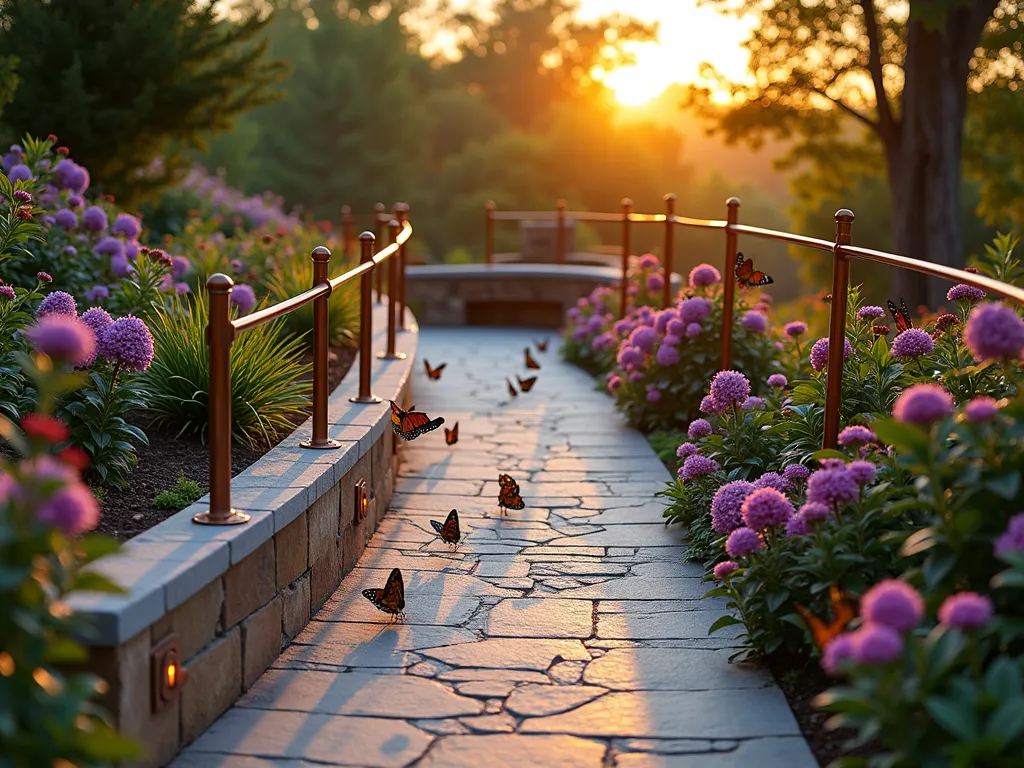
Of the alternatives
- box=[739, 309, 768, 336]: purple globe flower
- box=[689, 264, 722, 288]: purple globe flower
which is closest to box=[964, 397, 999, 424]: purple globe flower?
box=[739, 309, 768, 336]: purple globe flower

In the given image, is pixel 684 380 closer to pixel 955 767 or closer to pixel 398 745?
pixel 398 745

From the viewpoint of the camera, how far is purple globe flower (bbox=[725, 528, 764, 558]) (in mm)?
3486

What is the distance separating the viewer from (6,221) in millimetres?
4691

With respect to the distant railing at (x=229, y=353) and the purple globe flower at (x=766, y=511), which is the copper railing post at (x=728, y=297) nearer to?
the distant railing at (x=229, y=353)

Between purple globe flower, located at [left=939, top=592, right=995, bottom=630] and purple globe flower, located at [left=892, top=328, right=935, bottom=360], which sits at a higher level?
purple globe flower, located at [left=892, top=328, right=935, bottom=360]

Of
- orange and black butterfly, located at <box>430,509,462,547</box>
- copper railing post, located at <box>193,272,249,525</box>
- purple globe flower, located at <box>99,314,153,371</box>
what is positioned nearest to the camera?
copper railing post, located at <box>193,272,249,525</box>

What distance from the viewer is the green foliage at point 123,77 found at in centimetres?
909

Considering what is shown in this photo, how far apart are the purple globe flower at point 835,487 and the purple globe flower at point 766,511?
0.18m

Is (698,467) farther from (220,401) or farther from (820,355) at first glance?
(220,401)

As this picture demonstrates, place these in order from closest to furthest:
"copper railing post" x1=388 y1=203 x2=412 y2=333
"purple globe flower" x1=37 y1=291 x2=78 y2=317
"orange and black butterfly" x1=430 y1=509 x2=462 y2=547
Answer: "purple globe flower" x1=37 y1=291 x2=78 y2=317
"orange and black butterfly" x1=430 y1=509 x2=462 y2=547
"copper railing post" x1=388 y1=203 x2=412 y2=333

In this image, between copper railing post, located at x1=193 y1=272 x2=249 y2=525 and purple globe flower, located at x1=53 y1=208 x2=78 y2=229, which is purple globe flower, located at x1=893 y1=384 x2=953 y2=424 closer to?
copper railing post, located at x1=193 y1=272 x2=249 y2=525

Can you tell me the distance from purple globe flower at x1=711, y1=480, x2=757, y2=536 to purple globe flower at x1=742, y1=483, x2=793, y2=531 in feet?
1.19

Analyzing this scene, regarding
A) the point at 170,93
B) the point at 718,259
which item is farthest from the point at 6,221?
the point at 718,259

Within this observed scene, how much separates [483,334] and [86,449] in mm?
9516
